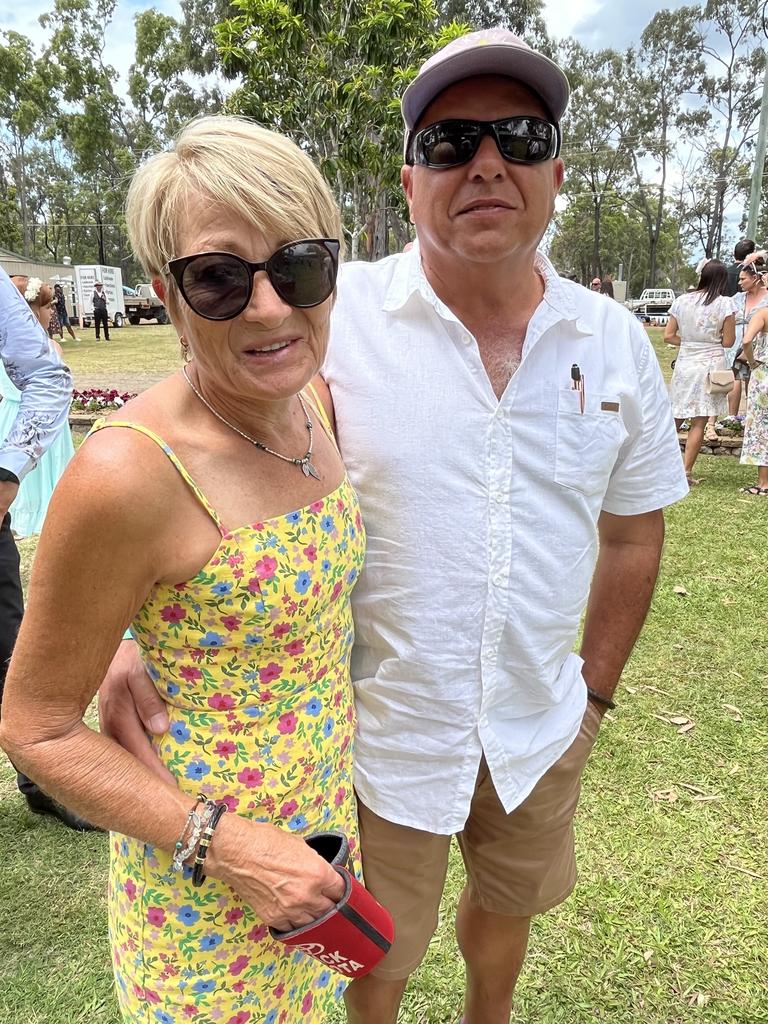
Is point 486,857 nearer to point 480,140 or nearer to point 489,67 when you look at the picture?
point 480,140

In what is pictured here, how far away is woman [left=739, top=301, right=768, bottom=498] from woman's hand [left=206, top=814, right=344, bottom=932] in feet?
21.8

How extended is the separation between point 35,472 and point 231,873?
3.35 m

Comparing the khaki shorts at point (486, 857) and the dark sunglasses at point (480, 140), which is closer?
the dark sunglasses at point (480, 140)

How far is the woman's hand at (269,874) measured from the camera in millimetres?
1169

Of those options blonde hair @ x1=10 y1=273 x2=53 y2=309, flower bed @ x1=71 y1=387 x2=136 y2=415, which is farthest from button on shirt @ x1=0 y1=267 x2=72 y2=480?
flower bed @ x1=71 y1=387 x2=136 y2=415

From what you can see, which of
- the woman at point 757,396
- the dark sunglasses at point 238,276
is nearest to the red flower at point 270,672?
the dark sunglasses at point 238,276

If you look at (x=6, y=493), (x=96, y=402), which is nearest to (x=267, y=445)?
(x=6, y=493)

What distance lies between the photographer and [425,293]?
1512 mm

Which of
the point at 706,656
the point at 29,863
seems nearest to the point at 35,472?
the point at 29,863

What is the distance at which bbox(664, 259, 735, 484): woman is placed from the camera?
22.8 feet

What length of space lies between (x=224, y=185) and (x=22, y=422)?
6.92ft

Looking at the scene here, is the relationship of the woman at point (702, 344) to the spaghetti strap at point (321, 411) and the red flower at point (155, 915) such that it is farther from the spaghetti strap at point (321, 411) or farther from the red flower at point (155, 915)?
the red flower at point (155, 915)

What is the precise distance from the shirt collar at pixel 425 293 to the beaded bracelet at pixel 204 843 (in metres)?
1.03

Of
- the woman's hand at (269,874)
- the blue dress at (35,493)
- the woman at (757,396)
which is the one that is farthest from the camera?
the woman at (757,396)
